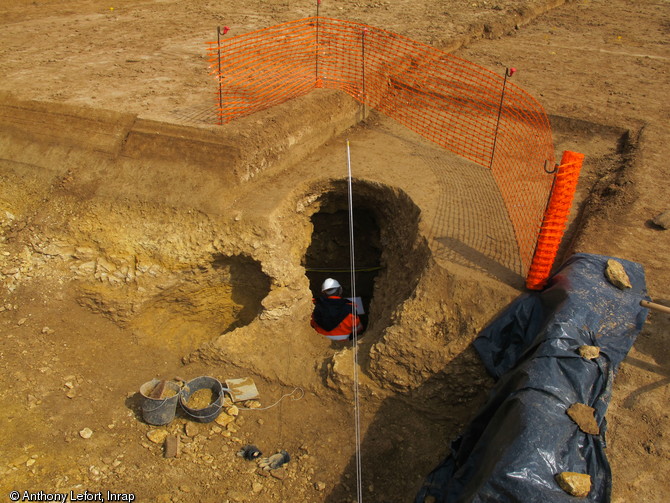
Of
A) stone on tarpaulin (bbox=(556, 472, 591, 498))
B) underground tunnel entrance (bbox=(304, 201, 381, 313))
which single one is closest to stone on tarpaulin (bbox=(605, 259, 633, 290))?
stone on tarpaulin (bbox=(556, 472, 591, 498))

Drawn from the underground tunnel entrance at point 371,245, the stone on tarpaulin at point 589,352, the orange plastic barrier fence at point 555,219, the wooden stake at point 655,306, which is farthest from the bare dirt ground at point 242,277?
the stone on tarpaulin at point 589,352

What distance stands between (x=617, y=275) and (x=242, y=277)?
15.3 feet

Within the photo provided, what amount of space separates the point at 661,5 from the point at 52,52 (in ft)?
58.2

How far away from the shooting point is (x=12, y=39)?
35.5ft

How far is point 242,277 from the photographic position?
24.7 feet

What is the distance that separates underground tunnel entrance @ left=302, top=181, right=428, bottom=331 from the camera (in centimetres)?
701

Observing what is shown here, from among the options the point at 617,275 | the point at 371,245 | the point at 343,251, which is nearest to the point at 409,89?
the point at 371,245

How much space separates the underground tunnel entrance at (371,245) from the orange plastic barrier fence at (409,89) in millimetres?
1455

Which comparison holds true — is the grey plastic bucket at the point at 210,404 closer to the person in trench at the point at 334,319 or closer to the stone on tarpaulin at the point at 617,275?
the person in trench at the point at 334,319

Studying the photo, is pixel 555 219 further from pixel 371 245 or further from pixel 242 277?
pixel 242 277

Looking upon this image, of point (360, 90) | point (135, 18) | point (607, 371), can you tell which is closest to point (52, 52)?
point (135, 18)

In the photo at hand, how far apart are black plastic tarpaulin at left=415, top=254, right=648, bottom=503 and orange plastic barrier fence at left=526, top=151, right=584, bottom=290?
0.15 metres

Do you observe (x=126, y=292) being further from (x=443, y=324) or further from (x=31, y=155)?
(x=443, y=324)

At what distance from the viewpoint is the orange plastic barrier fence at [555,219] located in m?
5.23
